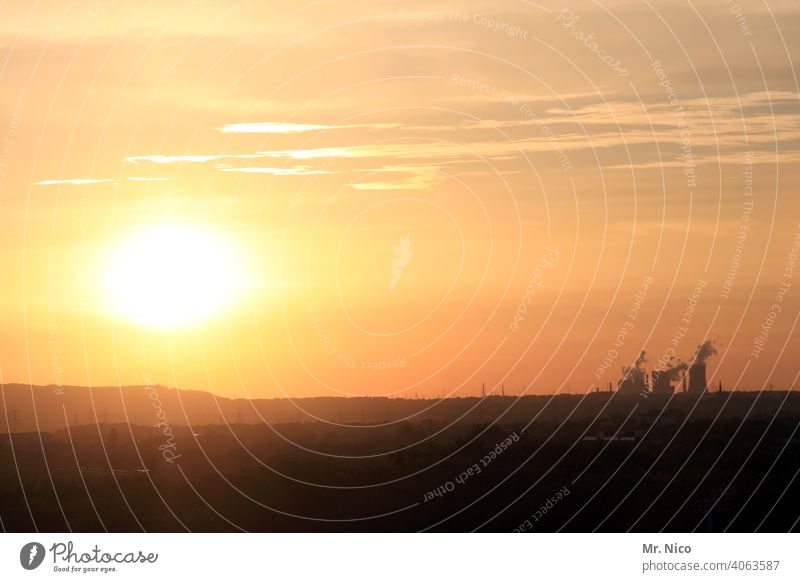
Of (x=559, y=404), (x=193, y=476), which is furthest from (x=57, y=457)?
(x=559, y=404)

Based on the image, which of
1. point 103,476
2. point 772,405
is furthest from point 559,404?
point 103,476

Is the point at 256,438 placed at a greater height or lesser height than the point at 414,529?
greater

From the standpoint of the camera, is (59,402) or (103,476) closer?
(103,476)

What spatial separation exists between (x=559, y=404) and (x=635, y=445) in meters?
10.2

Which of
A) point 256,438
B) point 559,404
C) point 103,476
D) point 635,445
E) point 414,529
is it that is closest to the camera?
point 414,529

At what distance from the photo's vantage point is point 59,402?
97.0 metres
